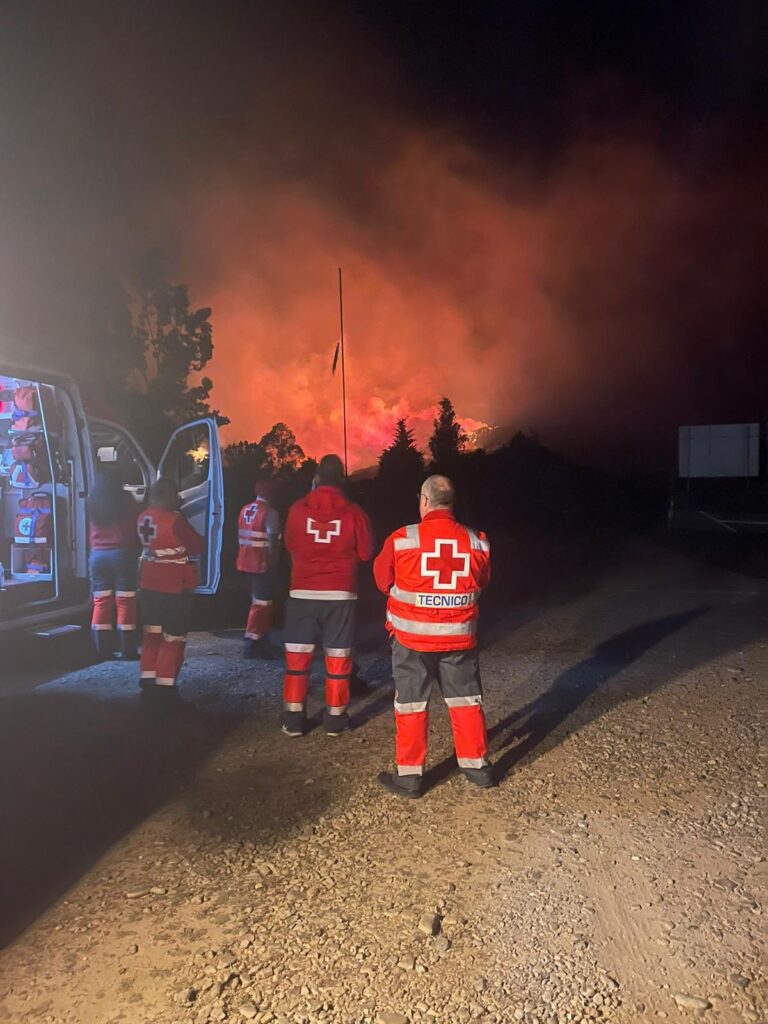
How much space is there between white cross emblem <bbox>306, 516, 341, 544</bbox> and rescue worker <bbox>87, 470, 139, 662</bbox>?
123 inches

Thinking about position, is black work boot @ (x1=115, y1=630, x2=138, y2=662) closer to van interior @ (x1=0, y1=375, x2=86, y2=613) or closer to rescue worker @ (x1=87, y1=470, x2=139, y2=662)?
rescue worker @ (x1=87, y1=470, x2=139, y2=662)

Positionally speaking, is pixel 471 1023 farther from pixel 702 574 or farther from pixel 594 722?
pixel 702 574

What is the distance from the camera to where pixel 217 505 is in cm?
848

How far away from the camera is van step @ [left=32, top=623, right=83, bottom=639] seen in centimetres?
725

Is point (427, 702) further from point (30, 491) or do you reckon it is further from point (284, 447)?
point (284, 447)

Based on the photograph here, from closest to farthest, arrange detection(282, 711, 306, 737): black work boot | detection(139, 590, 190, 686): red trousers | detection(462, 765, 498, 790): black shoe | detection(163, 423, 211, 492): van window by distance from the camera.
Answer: detection(462, 765, 498, 790): black shoe, detection(282, 711, 306, 737): black work boot, detection(139, 590, 190, 686): red trousers, detection(163, 423, 211, 492): van window

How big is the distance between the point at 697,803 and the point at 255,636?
453cm

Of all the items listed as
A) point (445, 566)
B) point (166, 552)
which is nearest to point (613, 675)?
point (445, 566)

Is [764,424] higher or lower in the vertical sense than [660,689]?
higher

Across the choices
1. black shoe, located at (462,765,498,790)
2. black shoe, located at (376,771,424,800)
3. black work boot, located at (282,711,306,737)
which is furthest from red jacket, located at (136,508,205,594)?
black shoe, located at (462,765,498,790)

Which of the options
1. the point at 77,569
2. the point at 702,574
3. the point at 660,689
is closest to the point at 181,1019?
the point at 660,689

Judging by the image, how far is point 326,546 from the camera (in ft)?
17.4

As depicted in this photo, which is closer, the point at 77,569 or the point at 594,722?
the point at 594,722

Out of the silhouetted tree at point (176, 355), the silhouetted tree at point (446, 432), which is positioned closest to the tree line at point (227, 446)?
the silhouetted tree at point (176, 355)
